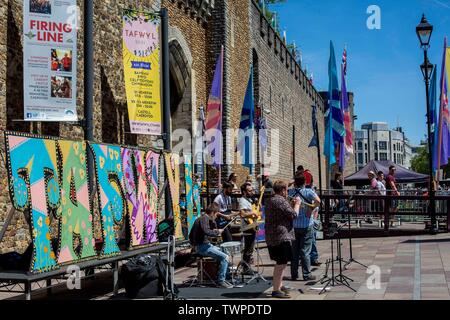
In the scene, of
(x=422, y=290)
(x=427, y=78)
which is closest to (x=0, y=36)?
(x=422, y=290)

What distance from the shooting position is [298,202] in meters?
8.98

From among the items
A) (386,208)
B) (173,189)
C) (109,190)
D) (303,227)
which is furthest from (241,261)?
(386,208)

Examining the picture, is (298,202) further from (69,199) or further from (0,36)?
(0,36)

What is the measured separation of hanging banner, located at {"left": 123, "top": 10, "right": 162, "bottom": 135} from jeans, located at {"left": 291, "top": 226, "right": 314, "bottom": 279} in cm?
590

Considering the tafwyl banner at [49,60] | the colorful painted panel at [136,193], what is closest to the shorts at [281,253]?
the colorful painted panel at [136,193]

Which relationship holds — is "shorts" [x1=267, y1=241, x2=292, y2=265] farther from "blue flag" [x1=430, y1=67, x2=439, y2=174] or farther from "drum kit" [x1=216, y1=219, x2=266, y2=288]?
"blue flag" [x1=430, y1=67, x2=439, y2=174]

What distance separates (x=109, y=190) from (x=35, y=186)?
1.88 metres

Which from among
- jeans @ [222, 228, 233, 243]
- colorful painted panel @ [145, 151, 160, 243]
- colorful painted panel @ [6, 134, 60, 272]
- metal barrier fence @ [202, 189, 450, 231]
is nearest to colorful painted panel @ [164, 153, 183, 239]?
colorful painted panel @ [145, 151, 160, 243]

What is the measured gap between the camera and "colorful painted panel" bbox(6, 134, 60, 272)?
673cm

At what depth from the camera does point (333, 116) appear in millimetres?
19672

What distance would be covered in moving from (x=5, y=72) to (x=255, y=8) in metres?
19.2

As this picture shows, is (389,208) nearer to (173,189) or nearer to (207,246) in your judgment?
(173,189)

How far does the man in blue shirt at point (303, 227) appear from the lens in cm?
976

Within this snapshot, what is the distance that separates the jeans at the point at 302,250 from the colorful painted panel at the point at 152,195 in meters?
2.26
